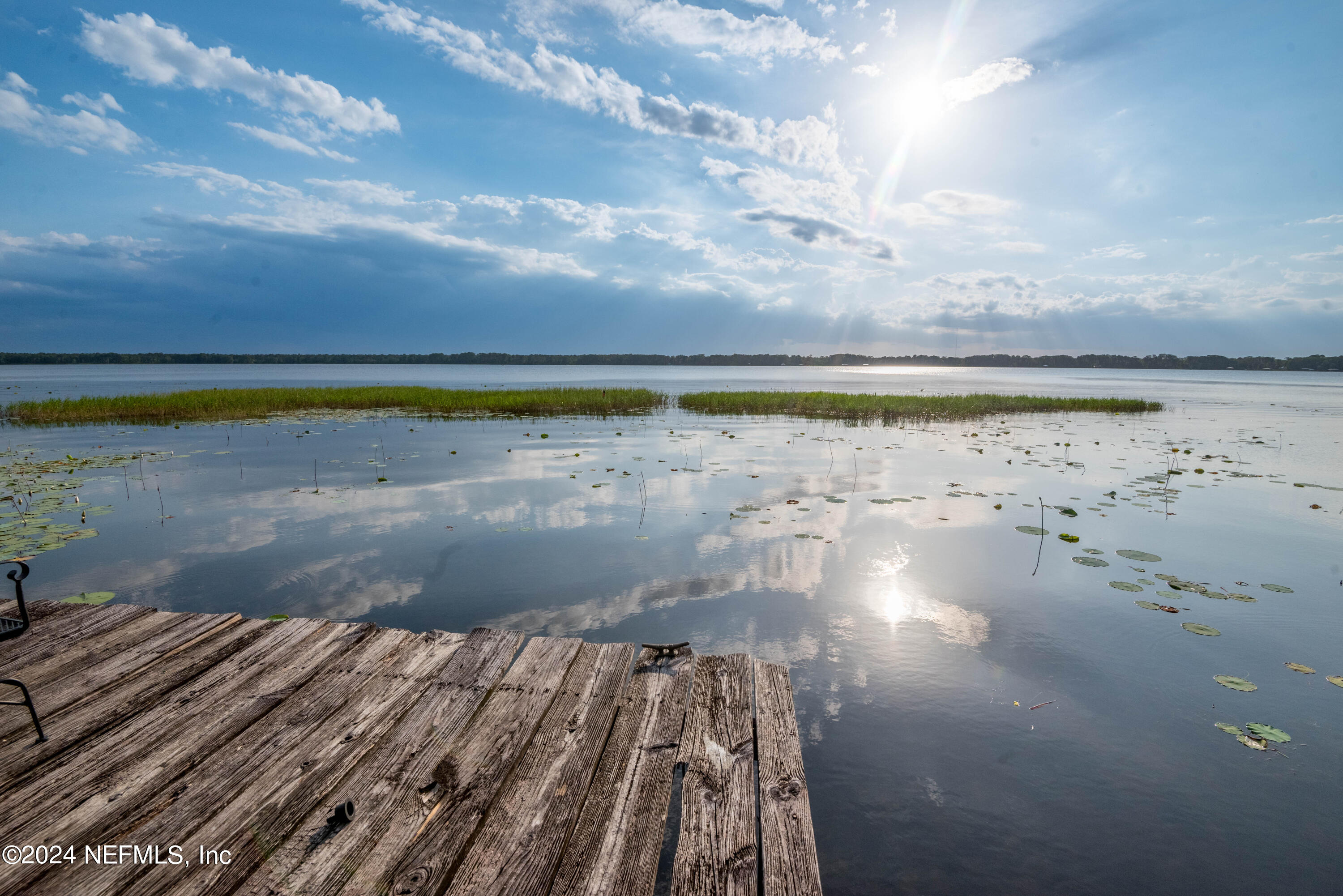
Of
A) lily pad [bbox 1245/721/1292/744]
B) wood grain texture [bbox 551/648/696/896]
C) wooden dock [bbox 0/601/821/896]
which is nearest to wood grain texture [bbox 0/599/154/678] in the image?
wooden dock [bbox 0/601/821/896]

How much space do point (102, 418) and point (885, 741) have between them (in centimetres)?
3109

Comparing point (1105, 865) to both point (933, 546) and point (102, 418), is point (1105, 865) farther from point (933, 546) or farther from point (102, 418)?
point (102, 418)

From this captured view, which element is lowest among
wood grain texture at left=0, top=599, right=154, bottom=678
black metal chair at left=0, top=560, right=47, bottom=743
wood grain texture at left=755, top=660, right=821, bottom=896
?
wood grain texture at left=755, top=660, right=821, bottom=896

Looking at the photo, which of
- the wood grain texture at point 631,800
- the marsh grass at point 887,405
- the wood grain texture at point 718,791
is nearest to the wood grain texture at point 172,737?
the wood grain texture at point 631,800

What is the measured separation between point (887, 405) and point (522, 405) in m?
17.8

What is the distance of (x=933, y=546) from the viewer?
8.08 metres

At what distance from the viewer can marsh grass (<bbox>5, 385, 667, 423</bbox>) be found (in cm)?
2386

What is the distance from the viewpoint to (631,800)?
102 inches

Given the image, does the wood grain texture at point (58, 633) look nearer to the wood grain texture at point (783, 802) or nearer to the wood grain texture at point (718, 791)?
the wood grain texture at point (718, 791)

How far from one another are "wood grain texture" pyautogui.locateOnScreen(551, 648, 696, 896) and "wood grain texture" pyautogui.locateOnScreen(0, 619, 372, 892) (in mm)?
1879

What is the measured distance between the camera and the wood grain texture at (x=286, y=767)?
7.04 feet

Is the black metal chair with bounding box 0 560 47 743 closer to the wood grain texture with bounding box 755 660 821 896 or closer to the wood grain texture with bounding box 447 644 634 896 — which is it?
the wood grain texture with bounding box 447 644 634 896

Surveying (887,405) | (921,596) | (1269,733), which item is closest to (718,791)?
(1269,733)

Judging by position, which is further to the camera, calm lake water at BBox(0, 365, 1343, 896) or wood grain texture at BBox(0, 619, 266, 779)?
calm lake water at BBox(0, 365, 1343, 896)
